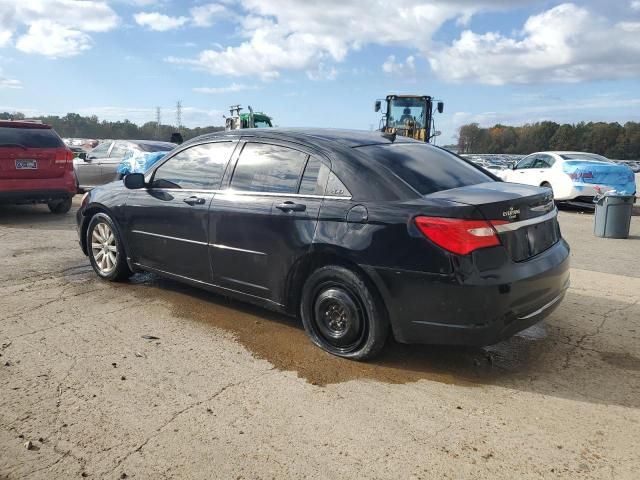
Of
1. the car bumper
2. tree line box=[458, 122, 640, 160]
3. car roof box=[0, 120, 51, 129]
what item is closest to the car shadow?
the car bumper

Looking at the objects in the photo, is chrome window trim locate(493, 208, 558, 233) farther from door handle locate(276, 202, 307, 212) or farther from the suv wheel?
the suv wheel

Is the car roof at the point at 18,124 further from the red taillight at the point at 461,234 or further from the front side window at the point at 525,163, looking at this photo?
the front side window at the point at 525,163

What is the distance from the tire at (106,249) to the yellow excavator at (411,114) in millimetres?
15411

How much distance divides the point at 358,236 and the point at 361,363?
92 cm

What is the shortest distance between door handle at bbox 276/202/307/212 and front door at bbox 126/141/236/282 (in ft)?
2.76

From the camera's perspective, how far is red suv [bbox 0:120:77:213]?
30.3ft

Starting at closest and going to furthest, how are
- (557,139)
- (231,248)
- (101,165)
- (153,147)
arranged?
(231,248)
(153,147)
(101,165)
(557,139)

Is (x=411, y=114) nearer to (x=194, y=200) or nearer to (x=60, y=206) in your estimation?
(x=60, y=206)

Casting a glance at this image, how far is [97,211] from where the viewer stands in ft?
19.1

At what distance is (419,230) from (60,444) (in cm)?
235

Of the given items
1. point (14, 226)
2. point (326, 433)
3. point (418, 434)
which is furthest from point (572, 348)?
point (14, 226)

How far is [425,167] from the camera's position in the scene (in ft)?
13.3

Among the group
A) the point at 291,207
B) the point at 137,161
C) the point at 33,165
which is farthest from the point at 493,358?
the point at 137,161

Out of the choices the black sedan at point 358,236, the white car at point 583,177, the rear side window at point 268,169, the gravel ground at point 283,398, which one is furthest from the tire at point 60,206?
the white car at point 583,177
